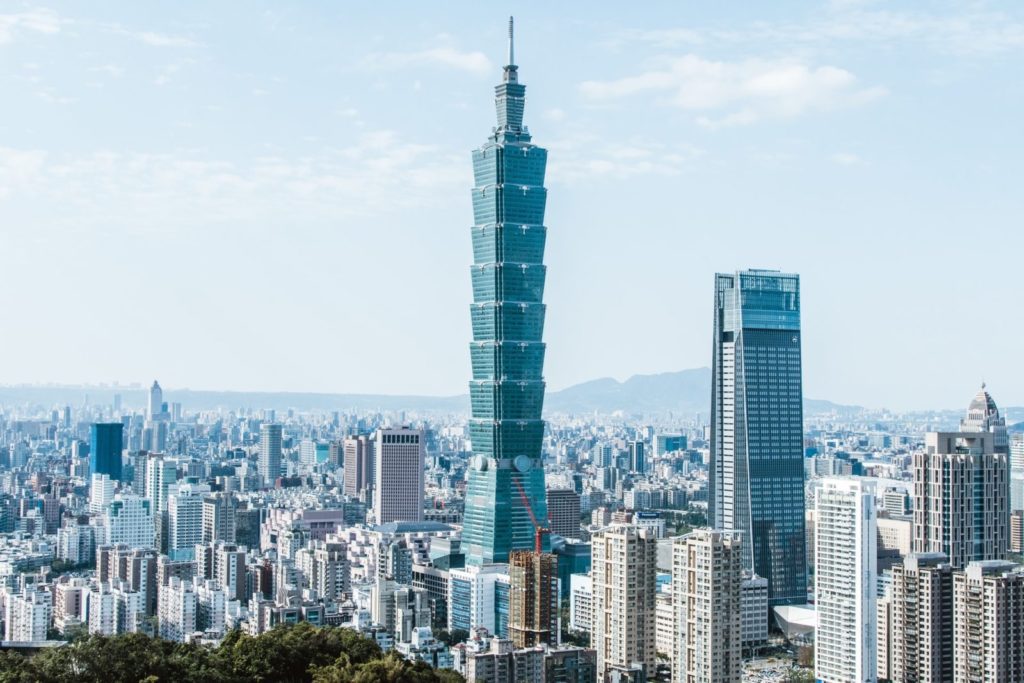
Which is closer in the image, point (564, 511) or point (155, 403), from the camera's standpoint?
point (564, 511)

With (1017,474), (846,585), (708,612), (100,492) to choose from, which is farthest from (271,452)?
(708,612)

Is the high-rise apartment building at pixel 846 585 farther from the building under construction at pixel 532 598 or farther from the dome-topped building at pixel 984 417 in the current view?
the dome-topped building at pixel 984 417

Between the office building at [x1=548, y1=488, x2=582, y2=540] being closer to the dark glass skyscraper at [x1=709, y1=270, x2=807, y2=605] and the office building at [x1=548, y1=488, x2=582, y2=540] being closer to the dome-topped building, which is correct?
the dark glass skyscraper at [x1=709, y1=270, x2=807, y2=605]

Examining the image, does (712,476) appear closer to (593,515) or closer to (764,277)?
(764,277)

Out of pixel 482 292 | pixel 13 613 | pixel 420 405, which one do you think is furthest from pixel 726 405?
pixel 420 405

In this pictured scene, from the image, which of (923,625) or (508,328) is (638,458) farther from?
(923,625)

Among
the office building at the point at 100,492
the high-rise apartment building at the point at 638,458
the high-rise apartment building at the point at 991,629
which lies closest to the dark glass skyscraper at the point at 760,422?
the high-rise apartment building at the point at 991,629
